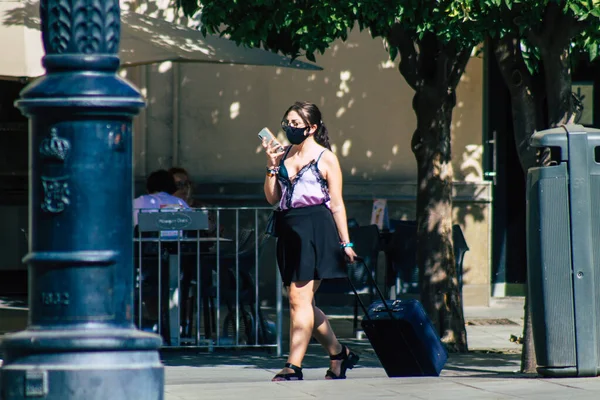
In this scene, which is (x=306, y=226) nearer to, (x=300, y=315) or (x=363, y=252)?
(x=300, y=315)

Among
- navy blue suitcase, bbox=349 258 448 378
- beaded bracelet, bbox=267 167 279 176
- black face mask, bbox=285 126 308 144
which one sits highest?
black face mask, bbox=285 126 308 144

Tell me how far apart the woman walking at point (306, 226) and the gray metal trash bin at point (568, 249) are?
124 cm

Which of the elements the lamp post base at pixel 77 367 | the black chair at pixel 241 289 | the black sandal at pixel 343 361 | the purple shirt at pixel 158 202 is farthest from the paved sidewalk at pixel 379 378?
the lamp post base at pixel 77 367

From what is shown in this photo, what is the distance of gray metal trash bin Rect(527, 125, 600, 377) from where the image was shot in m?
7.17

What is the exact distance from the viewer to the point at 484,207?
14.3 metres

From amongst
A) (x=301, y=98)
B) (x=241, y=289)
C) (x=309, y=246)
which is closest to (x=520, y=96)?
(x=309, y=246)

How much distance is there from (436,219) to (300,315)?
3202 mm

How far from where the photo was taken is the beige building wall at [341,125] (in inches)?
561

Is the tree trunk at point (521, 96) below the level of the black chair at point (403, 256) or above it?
above

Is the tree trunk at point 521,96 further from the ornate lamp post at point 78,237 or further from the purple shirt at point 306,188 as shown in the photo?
the ornate lamp post at point 78,237

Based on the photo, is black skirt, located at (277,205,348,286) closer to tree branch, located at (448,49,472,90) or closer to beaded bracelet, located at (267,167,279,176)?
beaded bracelet, located at (267,167,279,176)

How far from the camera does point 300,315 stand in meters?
7.74

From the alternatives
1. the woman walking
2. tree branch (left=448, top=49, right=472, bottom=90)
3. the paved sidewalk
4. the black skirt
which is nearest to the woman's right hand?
the woman walking

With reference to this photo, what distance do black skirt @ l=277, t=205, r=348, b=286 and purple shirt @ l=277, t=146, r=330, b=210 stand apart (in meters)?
0.04
